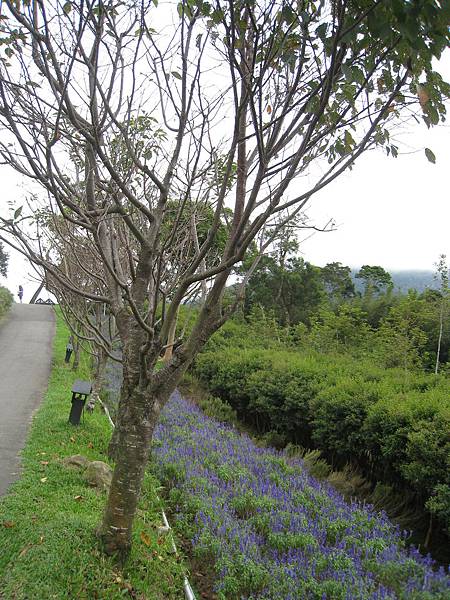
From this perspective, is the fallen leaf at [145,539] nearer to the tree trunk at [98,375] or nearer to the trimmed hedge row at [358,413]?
the trimmed hedge row at [358,413]

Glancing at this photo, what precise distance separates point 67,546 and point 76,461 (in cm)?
221

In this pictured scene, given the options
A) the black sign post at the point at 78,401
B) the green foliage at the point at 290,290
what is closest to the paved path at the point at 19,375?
the black sign post at the point at 78,401

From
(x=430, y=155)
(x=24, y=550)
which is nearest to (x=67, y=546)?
(x=24, y=550)

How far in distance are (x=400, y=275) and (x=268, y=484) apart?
2739 centimetres

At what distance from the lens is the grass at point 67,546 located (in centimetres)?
320

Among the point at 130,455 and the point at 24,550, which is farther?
the point at 24,550

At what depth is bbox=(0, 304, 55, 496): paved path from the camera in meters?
6.34

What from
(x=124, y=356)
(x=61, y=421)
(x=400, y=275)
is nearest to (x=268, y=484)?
(x=124, y=356)

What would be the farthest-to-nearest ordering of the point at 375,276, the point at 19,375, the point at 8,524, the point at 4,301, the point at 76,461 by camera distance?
1. the point at 375,276
2. the point at 4,301
3. the point at 19,375
4. the point at 76,461
5. the point at 8,524

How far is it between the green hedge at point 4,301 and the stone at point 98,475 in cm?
1747

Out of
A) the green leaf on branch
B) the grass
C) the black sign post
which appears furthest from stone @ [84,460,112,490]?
the green leaf on branch

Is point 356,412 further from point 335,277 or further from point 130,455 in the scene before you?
point 335,277

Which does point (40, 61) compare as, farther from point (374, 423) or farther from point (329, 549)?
point (374, 423)

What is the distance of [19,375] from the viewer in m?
11.8
